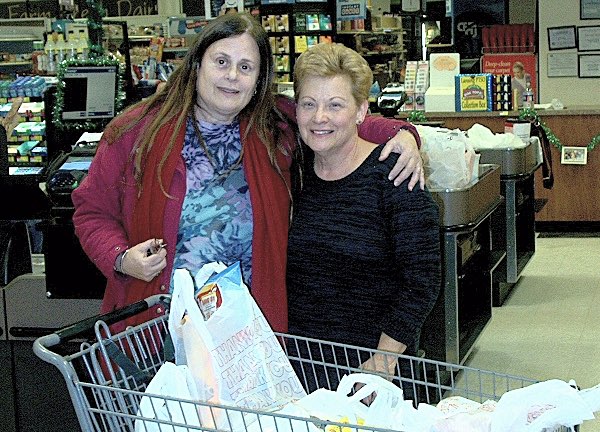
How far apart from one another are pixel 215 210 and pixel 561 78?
32.2ft

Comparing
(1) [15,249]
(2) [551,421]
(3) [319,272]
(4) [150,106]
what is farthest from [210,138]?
(1) [15,249]

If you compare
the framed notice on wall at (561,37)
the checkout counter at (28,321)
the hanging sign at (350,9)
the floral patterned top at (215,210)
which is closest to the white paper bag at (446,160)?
the checkout counter at (28,321)

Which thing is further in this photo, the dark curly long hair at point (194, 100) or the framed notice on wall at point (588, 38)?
the framed notice on wall at point (588, 38)

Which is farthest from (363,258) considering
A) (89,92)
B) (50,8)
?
(50,8)

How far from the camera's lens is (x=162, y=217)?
2426mm

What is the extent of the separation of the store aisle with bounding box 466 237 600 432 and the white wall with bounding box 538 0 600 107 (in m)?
3.82

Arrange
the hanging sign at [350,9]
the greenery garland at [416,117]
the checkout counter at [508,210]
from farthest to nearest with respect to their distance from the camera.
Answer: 1. the hanging sign at [350,9]
2. the greenery garland at [416,117]
3. the checkout counter at [508,210]

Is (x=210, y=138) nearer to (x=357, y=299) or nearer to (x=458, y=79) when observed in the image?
(x=357, y=299)

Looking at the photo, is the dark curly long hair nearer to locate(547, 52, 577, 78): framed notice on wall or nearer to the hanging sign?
locate(547, 52, 577, 78): framed notice on wall

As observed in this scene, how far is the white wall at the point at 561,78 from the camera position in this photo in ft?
37.3

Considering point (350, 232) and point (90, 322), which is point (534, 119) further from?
point (90, 322)

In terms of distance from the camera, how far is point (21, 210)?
3.80 m

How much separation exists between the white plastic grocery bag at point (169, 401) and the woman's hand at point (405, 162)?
2.93 ft

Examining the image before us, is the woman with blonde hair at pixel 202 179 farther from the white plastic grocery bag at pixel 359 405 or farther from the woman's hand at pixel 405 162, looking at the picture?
the white plastic grocery bag at pixel 359 405
